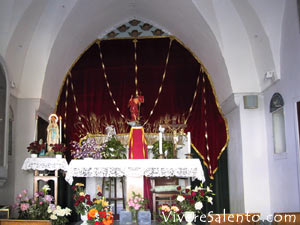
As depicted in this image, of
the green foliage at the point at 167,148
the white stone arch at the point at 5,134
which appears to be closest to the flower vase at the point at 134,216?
the green foliage at the point at 167,148

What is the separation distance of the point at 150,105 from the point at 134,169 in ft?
8.69

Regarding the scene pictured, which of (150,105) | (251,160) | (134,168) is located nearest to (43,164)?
(134,168)

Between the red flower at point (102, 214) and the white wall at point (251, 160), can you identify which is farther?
the white wall at point (251, 160)

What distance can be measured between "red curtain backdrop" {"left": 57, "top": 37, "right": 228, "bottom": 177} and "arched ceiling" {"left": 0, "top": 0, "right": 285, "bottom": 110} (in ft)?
1.26

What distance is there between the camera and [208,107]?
8.78 meters

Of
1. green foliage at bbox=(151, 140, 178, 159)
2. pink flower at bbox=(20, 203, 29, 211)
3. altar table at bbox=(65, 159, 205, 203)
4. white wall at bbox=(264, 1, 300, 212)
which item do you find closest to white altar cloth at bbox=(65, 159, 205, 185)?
altar table at bbox=(65, 159, 205, 203)

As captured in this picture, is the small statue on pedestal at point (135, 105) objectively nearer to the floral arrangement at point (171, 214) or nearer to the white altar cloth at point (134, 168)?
the white altar cloth at point (134, 168)

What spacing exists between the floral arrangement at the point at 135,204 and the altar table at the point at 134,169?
35 centimetres

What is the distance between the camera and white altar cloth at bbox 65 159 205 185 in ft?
21.4

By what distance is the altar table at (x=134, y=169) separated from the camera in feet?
21.4

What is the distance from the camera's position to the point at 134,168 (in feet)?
21.4

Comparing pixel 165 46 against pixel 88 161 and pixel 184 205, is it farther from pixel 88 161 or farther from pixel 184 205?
pixel 184 205

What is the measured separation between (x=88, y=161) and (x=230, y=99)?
3185 millimetres

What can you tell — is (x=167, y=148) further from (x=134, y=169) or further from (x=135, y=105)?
(x=134, y=169)
